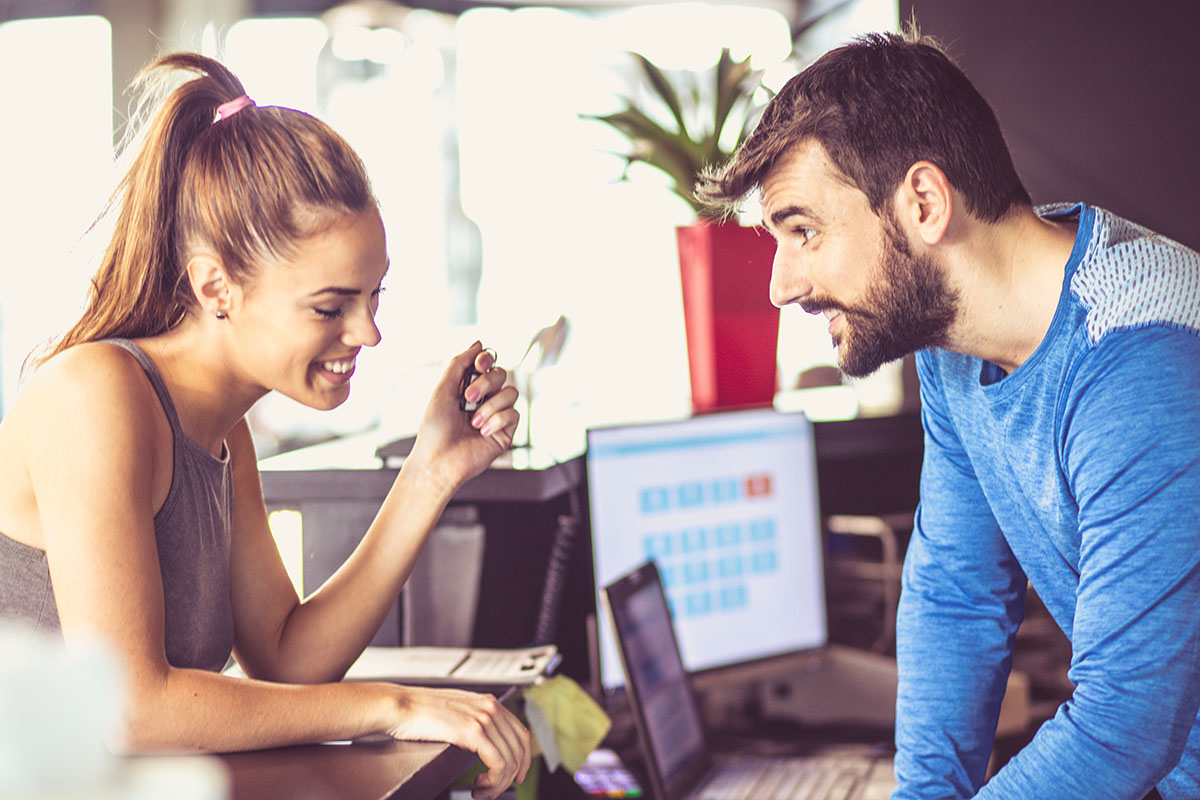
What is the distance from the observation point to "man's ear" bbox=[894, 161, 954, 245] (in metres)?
1.17

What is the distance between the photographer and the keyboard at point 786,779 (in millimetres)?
1499

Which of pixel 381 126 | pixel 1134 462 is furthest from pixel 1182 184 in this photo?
pixel 381 126

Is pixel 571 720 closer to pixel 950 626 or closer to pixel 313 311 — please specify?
pixel 950 626

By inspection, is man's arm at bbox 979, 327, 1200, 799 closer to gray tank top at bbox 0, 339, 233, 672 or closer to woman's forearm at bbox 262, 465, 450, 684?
woman's forearm at bbox 262, 465, 450, 684

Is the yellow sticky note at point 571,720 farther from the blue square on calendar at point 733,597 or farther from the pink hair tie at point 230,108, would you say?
the pink hair tie at point 230,108

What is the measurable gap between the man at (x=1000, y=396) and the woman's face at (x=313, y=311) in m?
0.48

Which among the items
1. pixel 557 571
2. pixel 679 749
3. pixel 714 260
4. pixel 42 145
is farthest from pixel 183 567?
pixel 42 145

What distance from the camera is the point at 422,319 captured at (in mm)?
5762

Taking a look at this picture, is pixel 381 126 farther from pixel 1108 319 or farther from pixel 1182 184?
pixel 1108 319

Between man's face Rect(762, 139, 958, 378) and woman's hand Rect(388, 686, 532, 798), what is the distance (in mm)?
597

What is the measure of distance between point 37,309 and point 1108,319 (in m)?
3.73

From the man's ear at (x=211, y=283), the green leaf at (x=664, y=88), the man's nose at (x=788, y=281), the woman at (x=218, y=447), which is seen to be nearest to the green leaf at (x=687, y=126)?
the green leaf at (x=664, y=88)

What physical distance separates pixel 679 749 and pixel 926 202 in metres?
0.84

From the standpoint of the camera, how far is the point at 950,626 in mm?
1301
